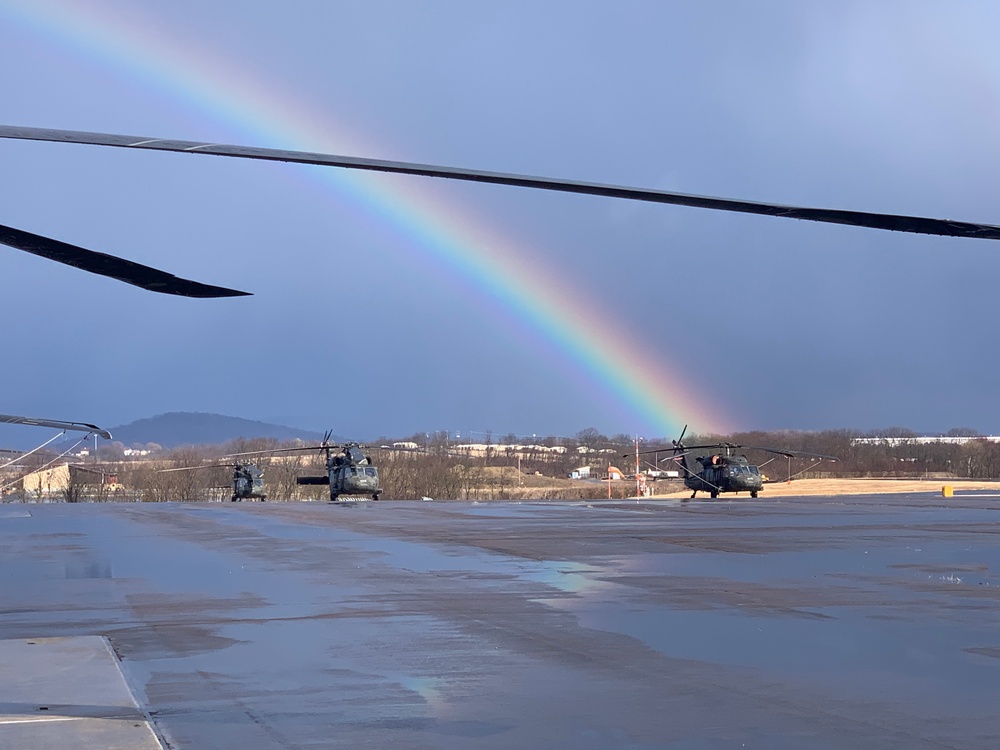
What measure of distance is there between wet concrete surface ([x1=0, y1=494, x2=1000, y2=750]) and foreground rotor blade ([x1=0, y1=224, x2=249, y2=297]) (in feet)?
8.98

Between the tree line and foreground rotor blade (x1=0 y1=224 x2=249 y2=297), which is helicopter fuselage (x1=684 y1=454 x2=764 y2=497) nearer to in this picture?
the tree line

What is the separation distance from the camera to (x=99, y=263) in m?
5.61

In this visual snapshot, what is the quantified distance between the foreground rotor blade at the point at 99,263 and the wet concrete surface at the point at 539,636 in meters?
2.74

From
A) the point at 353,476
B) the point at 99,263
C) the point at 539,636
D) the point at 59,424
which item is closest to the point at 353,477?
the point at 353,476

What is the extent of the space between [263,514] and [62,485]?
285 ft

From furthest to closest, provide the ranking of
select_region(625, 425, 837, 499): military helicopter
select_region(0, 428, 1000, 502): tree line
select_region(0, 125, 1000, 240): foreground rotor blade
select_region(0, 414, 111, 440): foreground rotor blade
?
select_region(0, 428, 1000, 502): tree line < select_region(625, 425, 837, 499): military helicopter < select_region(0, 414, 111, 440): foreground rotor blade < select_region(0, 125, 1000, 240): foreground rotor blade

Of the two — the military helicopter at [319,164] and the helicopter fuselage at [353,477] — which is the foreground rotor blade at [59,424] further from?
the helicopter fuselage at [353,477]

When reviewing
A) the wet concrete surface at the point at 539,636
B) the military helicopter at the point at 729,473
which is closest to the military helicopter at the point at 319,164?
the wet concrete surface at the point at 539,636

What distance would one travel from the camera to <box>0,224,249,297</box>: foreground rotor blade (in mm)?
5547

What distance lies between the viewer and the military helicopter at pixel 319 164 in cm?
502

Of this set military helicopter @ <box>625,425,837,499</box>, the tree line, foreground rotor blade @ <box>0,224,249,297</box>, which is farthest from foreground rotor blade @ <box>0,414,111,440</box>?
the tree line

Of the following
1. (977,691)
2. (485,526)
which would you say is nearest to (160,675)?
(977,691)

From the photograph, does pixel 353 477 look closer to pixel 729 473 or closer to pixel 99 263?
pixel 729 473

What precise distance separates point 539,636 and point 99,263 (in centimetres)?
635
